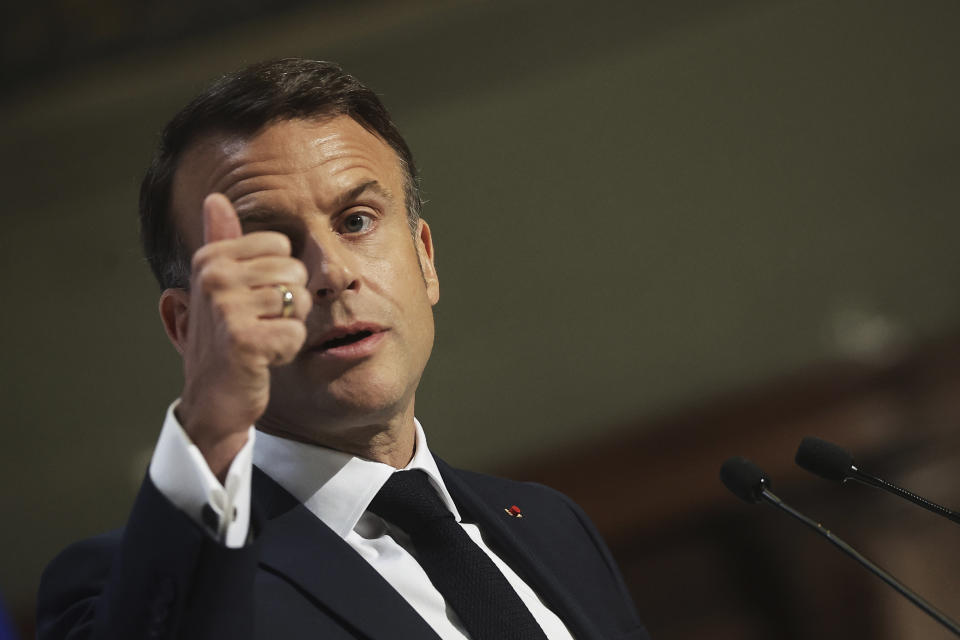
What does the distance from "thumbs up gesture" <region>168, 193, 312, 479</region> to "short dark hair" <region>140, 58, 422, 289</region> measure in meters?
0.58

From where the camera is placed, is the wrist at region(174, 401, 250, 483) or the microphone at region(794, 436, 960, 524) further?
the microphone at region(794, 436, 960, 524)

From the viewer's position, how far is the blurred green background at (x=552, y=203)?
4.86 meters

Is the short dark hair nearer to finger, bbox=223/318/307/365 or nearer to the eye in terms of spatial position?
the eye

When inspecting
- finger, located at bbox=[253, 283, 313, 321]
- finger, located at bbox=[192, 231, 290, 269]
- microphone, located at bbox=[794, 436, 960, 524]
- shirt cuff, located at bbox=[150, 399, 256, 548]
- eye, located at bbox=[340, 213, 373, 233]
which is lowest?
microphone, located at bbox=[794, 436, 960, 524]

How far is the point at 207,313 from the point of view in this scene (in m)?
1.12

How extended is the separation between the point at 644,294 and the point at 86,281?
8.59 ft

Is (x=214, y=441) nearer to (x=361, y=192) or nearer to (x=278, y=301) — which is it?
(x=278, y=301)

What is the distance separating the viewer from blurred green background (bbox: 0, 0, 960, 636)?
4855 millimetres

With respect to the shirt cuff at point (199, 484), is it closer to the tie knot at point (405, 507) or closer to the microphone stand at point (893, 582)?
the tie knot at point (405, 507)

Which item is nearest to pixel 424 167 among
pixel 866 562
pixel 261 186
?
pixel 261 186

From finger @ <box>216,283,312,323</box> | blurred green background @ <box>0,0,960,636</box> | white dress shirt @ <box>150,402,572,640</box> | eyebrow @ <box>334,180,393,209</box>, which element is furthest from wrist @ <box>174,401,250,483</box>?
blurred green background @ <box>0,0,960,636</box>

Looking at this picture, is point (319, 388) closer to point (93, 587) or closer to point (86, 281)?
point (93, 587)

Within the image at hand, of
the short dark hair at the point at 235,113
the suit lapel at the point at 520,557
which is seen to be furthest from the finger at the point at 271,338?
the suit lapel at the point at 520,557

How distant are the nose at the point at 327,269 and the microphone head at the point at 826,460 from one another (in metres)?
0.70
